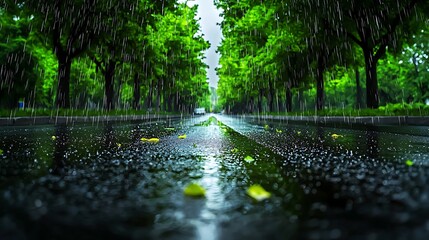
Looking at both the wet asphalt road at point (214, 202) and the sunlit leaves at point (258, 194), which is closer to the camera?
the wet asphalt road at point (214, 202)

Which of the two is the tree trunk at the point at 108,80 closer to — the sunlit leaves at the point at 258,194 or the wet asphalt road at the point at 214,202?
the wet asphalt road at the point at 214,202

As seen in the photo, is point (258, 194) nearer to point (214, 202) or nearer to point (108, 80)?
point (214, 202)

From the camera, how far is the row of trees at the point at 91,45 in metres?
16.6

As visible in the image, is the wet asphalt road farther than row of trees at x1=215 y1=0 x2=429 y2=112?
No

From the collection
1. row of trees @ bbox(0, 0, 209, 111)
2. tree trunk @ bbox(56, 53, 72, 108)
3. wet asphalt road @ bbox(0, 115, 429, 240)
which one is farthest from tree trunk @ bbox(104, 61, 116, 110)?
wet asphalt road @ bbox(0, 115, 429, 240)

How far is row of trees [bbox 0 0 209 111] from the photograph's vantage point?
653 inches

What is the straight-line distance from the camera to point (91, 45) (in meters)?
19.4

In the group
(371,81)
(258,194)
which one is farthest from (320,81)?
(258,194)

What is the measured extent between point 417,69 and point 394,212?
1739 inches

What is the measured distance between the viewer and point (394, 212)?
59.2 inches

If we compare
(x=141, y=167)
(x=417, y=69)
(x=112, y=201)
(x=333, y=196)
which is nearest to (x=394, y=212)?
(x=333, y=196)

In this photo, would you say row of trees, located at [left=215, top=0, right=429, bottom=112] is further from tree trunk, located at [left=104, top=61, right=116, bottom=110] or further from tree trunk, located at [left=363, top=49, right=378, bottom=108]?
tree trunk, located at [left=104, top=61, right=116, bottom=110]

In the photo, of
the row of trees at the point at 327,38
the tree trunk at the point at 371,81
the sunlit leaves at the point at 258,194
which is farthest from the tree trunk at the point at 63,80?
the sunlit leaves at the point at 258,194

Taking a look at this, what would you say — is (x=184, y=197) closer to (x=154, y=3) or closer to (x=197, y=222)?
(x=197, y=222)
